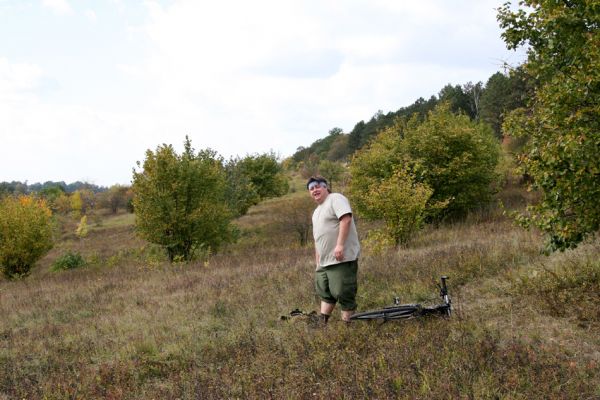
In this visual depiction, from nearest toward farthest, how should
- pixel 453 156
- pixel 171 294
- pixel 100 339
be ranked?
pixel 100 339 → pixel 171 294 → pixel 453 156

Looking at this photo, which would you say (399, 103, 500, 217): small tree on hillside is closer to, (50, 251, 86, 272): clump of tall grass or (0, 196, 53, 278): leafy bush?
(0, 196, 53, 278): leafy bush

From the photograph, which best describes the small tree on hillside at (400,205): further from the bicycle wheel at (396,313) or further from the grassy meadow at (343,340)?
the bicycle wheel at (396,313)

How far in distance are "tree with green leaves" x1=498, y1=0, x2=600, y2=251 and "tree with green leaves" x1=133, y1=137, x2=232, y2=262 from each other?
1436 cm

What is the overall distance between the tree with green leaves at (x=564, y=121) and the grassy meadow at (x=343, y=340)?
3.89ft

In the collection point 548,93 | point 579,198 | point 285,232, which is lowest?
point 285,232

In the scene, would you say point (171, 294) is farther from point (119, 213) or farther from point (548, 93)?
point (119, 213)

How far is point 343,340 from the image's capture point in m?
5.18

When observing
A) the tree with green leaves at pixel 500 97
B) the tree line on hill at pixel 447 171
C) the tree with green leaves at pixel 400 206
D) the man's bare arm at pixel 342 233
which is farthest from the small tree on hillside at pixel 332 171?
the man's bare arm at pixel 342 233

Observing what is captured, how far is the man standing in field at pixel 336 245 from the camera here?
5508 millimetres

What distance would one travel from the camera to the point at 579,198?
198 inches

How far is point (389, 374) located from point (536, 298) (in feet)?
9.93

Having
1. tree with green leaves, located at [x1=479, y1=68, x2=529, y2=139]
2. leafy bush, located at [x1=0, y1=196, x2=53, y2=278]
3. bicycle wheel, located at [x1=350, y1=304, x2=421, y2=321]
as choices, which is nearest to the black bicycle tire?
bicycle wheel, located at [x1=350, y1=304, x2=421, y2=321]

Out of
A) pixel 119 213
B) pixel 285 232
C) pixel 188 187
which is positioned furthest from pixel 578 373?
pixel 119 213

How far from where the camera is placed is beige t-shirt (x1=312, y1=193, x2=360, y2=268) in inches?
219
